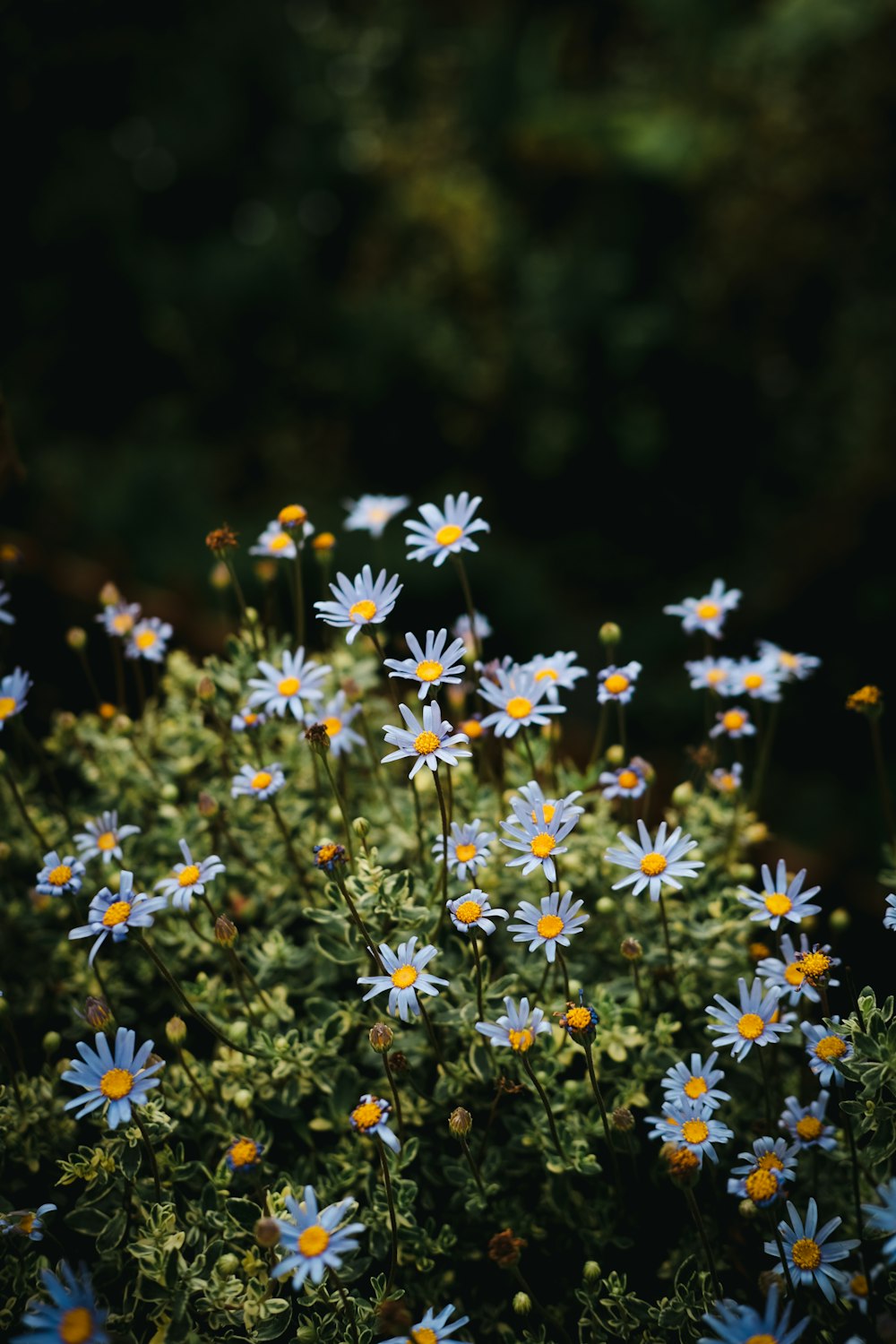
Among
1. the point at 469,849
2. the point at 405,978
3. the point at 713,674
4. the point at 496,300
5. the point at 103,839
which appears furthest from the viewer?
the point at 496,300

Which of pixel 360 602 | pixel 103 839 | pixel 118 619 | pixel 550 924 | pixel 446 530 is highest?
pixel 118 619

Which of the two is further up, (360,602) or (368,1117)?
(360,602)

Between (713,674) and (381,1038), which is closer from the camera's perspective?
(381,1038)

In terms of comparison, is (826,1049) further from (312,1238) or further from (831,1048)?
(312,1238)

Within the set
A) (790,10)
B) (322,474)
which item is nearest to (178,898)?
(322,474)

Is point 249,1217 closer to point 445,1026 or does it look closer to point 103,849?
point 445,1026

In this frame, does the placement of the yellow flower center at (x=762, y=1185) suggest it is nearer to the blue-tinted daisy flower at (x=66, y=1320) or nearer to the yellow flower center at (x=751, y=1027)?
the yellow flower center at (x=751, y=1027)

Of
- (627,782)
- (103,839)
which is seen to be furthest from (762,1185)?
(103,839)

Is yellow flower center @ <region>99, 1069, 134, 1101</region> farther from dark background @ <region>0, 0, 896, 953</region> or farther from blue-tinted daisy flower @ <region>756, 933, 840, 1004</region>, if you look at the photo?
dark background @ <region>0, 0, 896, 953</region>
